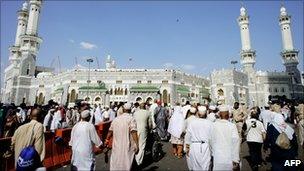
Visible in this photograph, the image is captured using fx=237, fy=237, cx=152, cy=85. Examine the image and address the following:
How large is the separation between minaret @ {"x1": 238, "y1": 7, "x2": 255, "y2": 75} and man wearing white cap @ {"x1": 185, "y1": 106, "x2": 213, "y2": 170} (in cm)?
5872

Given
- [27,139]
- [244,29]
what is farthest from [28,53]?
[27,139]

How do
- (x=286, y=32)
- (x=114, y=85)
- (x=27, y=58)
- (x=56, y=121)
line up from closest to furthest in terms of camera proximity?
(x=56, y=121)
(x=114, y=85)
(x=27, y=58)
(x=286, y=32)

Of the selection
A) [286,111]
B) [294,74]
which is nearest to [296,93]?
[294,74]

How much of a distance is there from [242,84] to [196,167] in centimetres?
5434

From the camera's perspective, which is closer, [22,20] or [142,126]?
[142,126]

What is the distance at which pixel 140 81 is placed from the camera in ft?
147

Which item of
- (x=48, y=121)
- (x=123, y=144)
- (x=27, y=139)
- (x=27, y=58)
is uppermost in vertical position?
(x=27, y=58)

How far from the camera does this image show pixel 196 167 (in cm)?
414

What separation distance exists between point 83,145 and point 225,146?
2516mm

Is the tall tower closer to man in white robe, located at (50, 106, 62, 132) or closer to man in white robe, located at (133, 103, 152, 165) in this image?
man in white robe, located at (50, 106, 62, 132)

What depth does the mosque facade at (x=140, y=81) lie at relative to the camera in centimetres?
4388

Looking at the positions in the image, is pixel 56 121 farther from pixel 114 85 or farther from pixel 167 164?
pixel 114 85

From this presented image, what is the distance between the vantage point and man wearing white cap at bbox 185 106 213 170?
13.5ft

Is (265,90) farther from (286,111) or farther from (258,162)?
(258,162)
